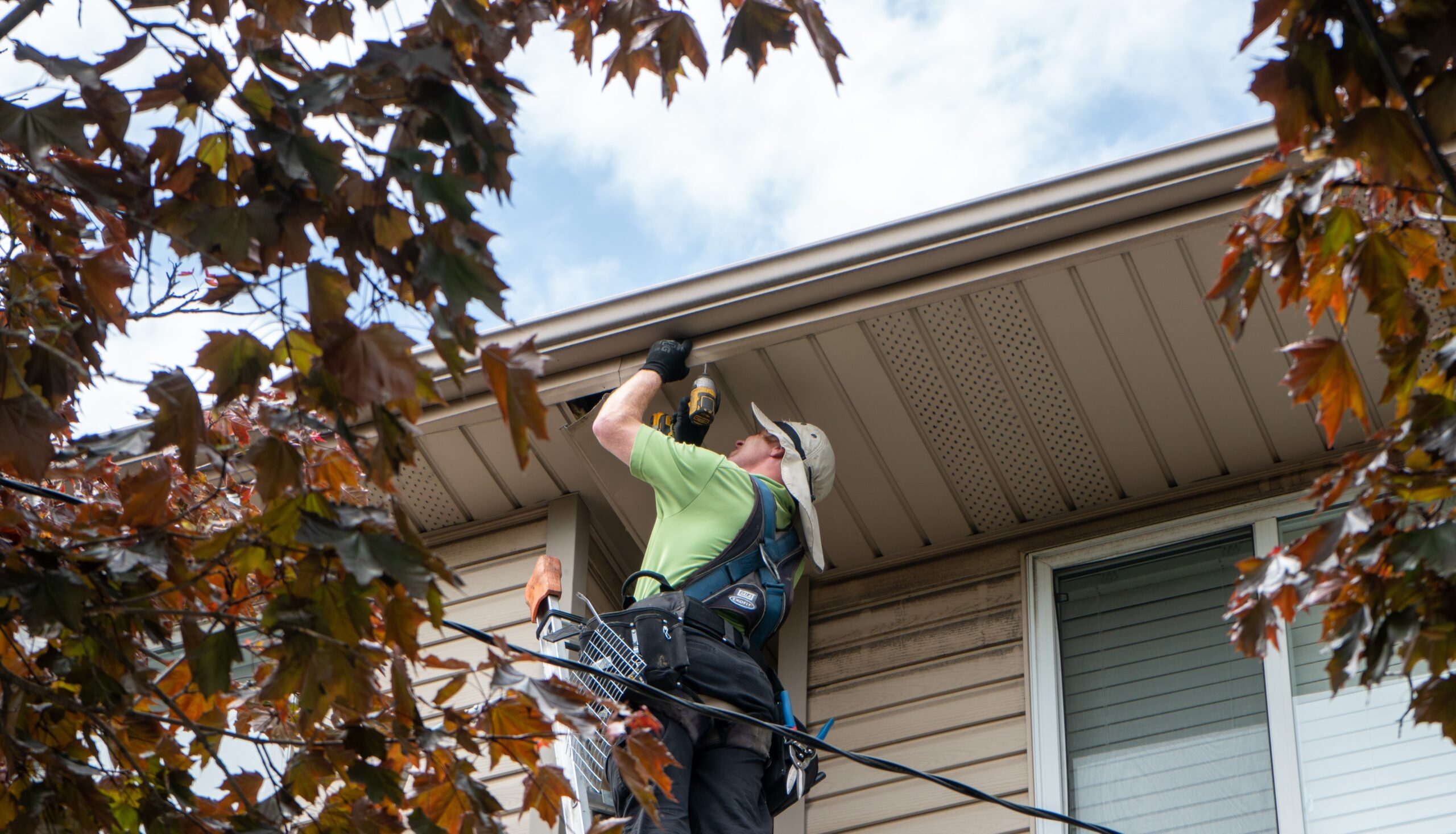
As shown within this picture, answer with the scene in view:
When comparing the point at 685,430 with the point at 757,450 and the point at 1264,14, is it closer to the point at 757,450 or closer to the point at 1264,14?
the point at 757,450

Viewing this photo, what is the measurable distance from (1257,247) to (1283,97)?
44cm

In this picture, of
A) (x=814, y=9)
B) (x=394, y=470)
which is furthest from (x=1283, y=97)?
(x=394, y=470)

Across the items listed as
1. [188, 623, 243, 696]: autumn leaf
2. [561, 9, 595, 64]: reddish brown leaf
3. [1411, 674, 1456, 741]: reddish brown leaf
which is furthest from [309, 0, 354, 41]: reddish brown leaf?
[1411, 674, 1456, 741]: reddish brown leaf

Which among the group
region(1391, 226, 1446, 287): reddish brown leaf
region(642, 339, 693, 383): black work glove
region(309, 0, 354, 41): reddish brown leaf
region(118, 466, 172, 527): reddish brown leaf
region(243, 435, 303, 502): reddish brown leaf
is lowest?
region(243, 435, 303, 502): reddish brown leaf

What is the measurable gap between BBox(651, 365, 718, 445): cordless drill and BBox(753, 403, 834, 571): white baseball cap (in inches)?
6.8

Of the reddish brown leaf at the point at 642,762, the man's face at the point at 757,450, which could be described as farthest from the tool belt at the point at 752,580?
the reddish brown leaf at the point at 642,762

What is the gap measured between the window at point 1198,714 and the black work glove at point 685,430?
4.87 feet

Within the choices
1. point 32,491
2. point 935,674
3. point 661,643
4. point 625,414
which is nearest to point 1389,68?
point 661,643

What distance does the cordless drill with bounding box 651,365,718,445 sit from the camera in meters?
6.07

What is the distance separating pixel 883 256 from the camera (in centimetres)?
594

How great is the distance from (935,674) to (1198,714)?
103 centimetres

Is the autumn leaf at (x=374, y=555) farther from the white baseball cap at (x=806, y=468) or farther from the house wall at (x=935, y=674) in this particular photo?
Result: the house wall at (x=935, y=674)

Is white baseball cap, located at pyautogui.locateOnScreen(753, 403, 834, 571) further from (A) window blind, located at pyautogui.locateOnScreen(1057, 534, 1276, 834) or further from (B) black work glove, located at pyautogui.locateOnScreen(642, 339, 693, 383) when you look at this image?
(A) window blind, located at pyautogui.locateOnScreen(1057, 534, 1276, 834)

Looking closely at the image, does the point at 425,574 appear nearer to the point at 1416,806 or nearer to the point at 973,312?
the point at 973,312
